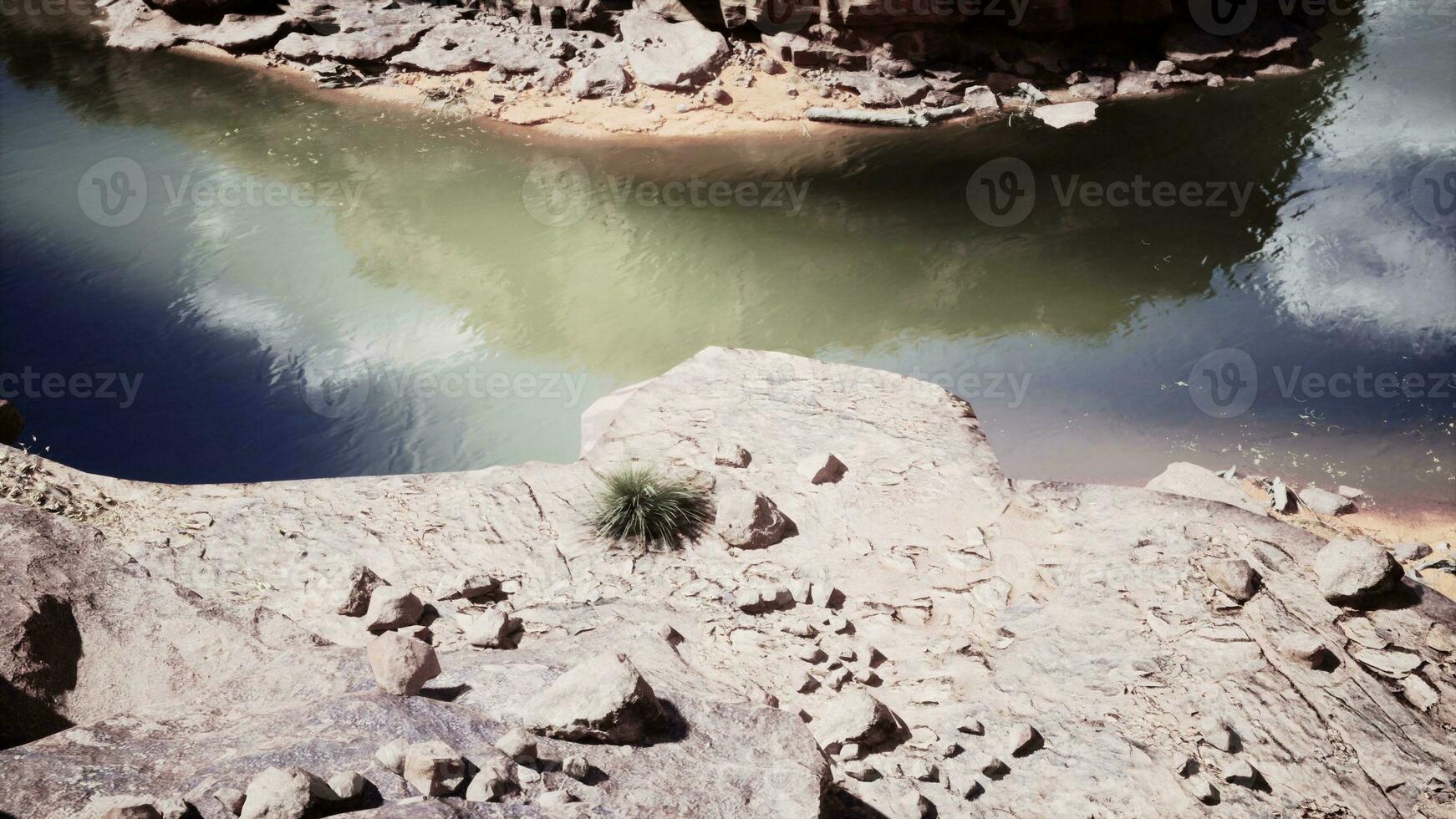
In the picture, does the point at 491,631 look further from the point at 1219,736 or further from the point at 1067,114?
the point at 1067,114

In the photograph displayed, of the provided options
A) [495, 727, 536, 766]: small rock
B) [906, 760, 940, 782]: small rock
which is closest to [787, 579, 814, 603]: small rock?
[906, 760, 940, 782]: small rock

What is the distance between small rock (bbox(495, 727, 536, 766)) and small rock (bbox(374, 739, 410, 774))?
0.30m

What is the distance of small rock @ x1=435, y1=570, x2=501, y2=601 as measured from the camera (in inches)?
185

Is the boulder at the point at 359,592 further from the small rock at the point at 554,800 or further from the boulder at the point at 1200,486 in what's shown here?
the boulder at the point at 1200,486

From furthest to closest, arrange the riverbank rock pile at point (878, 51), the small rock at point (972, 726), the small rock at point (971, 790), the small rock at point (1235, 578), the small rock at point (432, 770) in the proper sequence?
1. the riverbank rock pile at point (878, 51)
2. the small rock at point (1235, 578)
3. the small rock at point (972, 726)
4. the small rock at point (971, 790)
5. the small rock at point (432, 770)

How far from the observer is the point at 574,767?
288cm

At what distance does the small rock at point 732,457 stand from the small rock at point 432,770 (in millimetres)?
3347

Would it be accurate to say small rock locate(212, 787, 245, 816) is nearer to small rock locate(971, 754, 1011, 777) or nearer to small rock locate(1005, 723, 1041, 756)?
small rock locate(971, 754, 1011, 777)

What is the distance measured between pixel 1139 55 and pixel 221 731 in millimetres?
16341

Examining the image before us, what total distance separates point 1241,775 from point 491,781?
2.80 meters

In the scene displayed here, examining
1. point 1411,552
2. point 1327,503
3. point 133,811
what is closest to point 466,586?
point 133,811

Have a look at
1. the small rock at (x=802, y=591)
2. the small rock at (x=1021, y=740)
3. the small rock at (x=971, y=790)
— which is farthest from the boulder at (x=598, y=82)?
the small rock at (x=971, y=790)

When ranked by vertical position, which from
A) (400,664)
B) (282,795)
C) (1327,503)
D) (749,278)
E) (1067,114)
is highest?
(1067,114)

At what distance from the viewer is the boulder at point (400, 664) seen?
328cm
